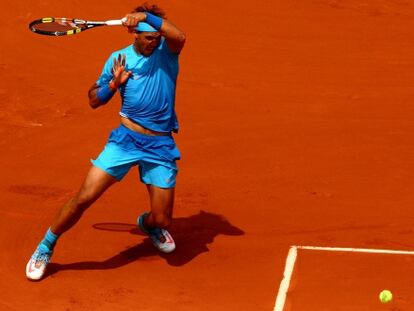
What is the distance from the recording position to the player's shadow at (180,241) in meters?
10.5

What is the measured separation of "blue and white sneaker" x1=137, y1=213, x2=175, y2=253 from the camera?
1080 centimetres

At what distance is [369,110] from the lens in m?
14.6

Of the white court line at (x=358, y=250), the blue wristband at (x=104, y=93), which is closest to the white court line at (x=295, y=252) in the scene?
the white court line at (x=358, y=250)

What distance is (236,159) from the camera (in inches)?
515

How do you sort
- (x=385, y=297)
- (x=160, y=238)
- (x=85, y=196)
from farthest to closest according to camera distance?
(x=160, y=238) → (x=85, y=196) → (x=385, y=297)

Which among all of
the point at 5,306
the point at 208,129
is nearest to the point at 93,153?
the point at 208,129

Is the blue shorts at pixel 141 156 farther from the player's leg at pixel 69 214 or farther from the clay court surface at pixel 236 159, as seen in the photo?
the clay court surface at pixel 236 159

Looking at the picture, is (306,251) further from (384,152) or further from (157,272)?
(384,152)

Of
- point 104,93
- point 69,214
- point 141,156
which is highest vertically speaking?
point 104,93

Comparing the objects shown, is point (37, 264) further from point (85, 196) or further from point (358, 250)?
point (358, 250)

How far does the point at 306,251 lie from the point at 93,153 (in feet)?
12.1

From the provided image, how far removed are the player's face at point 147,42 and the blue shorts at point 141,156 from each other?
788mm

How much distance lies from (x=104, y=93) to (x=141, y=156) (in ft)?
2.44

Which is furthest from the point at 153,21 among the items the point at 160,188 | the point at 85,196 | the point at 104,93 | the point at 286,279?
the point at 286,279
